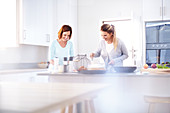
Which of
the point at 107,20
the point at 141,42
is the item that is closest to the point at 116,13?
the point at 107,20

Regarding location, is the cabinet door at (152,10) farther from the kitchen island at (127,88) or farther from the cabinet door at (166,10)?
the kitchen island at (127,88)

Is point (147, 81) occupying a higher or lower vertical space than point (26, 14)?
lower

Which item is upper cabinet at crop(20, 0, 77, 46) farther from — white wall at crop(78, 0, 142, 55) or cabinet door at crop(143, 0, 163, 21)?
cabinet door at crop(143, 0, 163, 21)

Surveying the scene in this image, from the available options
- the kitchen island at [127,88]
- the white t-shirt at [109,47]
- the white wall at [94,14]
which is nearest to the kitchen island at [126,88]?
the kitchen island at [127,88]

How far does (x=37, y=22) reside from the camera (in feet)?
13.5

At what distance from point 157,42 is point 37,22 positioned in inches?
88.0

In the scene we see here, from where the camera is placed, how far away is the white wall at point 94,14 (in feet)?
17.2

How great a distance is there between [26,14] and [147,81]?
226 centimetres

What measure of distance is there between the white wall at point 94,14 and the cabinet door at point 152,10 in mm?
627

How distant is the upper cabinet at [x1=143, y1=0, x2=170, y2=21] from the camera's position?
4465 millimetres

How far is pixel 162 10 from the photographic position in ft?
14.7

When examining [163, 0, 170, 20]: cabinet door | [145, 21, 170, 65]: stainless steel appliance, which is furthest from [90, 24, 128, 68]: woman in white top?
[163, 0, 170, 20]: cabinet door

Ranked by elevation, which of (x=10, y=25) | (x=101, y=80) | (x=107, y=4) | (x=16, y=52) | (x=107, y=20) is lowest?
(x=101, y=80)

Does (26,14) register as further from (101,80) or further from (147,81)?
(147,81)
